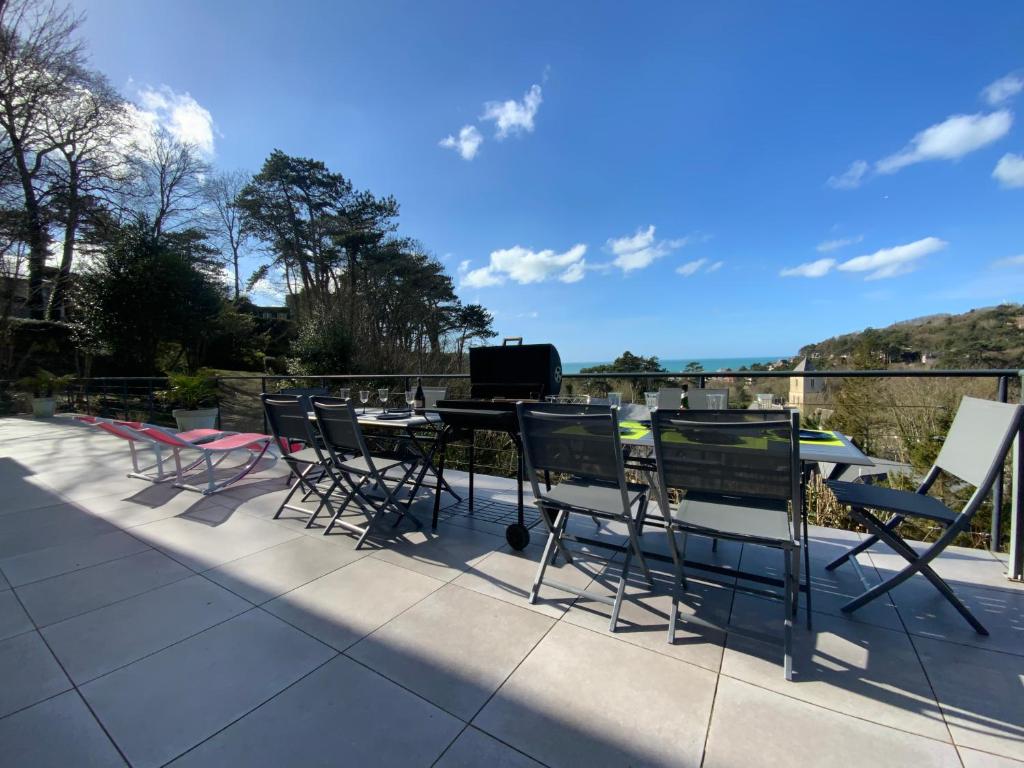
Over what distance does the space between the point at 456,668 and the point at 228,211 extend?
74.6ft

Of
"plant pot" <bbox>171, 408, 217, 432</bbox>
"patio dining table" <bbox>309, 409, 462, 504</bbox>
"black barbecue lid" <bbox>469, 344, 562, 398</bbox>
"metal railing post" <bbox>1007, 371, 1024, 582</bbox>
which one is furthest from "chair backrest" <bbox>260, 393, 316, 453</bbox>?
"plant pot" <bbox>171, 408, 217, 432</bbox>

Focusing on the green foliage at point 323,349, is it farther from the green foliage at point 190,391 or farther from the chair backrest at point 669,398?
the chair backrest at point 669,398

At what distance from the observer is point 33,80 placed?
32.6 feet

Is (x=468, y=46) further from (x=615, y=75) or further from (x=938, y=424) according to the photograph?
(x=938, y=424)

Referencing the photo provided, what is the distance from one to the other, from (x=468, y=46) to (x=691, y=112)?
425 cm

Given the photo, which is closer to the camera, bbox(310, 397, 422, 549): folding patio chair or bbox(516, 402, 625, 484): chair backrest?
bbox(516, 402, 625, 484): chair backrest

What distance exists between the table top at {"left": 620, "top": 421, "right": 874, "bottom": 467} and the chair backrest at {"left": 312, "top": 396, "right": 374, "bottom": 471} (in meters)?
1.53

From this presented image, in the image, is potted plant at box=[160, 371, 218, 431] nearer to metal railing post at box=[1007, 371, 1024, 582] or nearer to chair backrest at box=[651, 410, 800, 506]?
chair backrest at box=[651, 410, 800, 506]

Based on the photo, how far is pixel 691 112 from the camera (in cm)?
763

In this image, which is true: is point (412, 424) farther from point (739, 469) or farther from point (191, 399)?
point (191, 399)

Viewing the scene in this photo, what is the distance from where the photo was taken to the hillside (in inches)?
341

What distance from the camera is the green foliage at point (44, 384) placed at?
389 inches

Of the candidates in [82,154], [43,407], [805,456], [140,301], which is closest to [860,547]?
[805,456]

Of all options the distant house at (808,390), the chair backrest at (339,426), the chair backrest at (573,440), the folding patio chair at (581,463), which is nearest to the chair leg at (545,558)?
the folding patio chair at (581,463)
